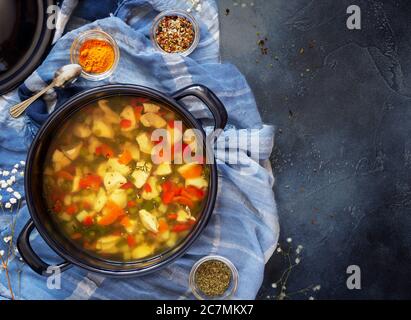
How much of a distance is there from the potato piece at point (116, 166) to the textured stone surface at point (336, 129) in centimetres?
63

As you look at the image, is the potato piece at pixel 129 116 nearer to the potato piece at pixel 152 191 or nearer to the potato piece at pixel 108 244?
the potato piece at pixel 152 191

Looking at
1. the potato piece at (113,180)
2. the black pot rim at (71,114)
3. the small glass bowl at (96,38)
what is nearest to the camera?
the black pot rim at (71,114)

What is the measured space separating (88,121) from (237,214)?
2.03ft

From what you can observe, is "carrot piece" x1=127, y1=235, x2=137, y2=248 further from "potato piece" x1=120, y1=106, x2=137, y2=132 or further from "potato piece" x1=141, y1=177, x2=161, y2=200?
"potato piece" x1=120, y1=106, x2=137, y2=132

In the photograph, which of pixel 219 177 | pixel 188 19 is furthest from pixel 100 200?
pixel 188 19

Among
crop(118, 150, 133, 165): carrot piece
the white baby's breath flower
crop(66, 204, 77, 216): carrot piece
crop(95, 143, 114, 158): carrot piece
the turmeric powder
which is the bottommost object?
crop(66, 204, 77, 216): carrot piece

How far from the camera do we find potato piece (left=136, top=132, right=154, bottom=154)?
1947 mm

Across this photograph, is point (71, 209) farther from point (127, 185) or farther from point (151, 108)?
point (151, 108)

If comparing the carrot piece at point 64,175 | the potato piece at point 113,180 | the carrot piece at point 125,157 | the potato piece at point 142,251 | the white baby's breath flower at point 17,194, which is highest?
the carrot piece at point 125,157

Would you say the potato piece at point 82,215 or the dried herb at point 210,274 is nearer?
the potato piece at point 82,215

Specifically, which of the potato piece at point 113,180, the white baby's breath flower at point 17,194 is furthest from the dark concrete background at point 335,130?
the white baby's breath flower at point 17,194

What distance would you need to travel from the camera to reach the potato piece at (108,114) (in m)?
1.95

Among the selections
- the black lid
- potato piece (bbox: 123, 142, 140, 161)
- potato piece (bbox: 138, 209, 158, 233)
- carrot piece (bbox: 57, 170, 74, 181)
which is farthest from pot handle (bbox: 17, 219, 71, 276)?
the black lid
